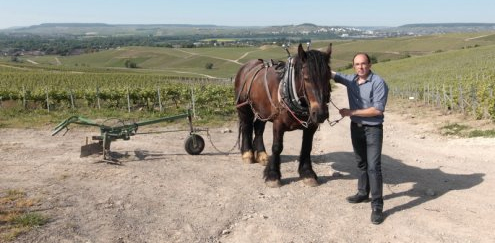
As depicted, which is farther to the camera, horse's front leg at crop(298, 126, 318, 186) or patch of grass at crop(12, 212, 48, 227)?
horse's front leg at crop(298, 126, 318, 186)

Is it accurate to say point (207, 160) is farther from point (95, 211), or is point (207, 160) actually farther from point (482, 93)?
point (482, 93)

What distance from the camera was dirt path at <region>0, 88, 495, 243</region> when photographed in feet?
18.2

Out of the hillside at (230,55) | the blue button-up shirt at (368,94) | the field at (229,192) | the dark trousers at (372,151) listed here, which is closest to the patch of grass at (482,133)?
the field at (229,192)

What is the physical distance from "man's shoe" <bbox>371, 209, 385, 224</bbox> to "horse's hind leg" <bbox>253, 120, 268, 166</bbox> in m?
3.54

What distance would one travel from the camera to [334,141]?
12047 millimetres

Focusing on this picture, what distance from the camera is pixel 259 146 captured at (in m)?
9.38

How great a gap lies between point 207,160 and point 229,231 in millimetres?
4050

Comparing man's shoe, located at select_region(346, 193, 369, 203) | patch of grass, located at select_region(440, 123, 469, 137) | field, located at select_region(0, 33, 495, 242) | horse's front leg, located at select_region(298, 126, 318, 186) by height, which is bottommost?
A: patch of grass, located at select_region(440, 123, 469, 137)

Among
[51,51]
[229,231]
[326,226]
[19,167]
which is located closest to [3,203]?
[19,167]

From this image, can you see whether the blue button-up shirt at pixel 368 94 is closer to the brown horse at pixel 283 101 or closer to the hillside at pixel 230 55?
the brown horse at pixel 283 101

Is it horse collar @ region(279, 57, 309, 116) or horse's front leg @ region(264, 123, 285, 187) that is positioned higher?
horse collar @ region(279, 57, 309, 116)

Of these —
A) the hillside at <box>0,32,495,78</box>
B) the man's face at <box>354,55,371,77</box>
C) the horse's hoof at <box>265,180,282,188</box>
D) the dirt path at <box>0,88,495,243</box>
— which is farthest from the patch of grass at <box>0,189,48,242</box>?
the hillside at <box>0,32,495,78</box>

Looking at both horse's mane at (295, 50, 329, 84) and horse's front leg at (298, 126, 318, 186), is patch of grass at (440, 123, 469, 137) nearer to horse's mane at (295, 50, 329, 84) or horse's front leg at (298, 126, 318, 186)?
horse's front leg at (298, 126, 318, 186)

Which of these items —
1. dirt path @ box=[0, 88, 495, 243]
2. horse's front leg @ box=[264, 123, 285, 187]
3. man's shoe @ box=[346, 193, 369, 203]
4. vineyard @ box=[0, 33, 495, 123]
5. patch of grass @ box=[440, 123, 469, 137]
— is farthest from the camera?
vineyard @ box=[0, 33, 495, 123]
